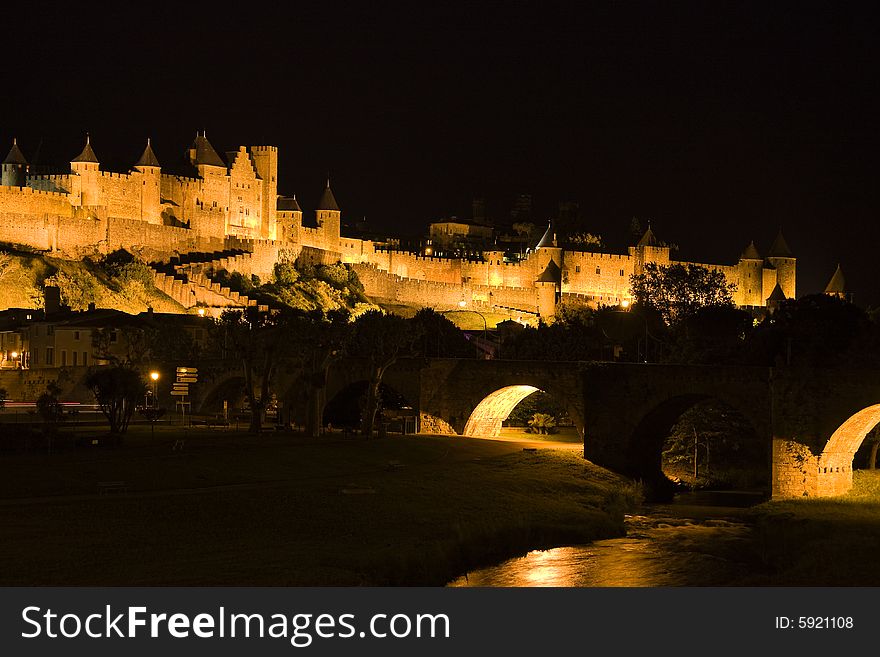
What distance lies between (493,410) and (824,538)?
81.7 ft

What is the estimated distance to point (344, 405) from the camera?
69562 millimetres

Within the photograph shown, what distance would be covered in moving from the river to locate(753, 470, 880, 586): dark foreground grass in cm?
68

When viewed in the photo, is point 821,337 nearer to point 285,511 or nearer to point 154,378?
point 285,511

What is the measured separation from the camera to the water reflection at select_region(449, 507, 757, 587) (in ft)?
93.1

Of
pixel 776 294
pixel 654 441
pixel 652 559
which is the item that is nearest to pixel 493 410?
pixel 654 441

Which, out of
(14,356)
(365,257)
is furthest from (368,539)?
(365,257)

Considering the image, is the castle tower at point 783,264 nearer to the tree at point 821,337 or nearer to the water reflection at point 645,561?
the tree at point 821,337

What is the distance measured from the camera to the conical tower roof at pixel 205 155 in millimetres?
118062

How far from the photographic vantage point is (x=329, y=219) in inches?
5059

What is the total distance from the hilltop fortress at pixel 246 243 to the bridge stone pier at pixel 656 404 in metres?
45.9

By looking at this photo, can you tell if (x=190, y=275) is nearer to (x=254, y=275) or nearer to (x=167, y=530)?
(x=254, y=275)

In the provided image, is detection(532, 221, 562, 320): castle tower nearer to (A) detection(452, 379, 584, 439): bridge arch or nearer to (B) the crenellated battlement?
(B) the crenellated battlement

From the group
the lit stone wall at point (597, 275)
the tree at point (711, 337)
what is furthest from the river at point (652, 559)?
the lit stone wall at point (597, 275)
